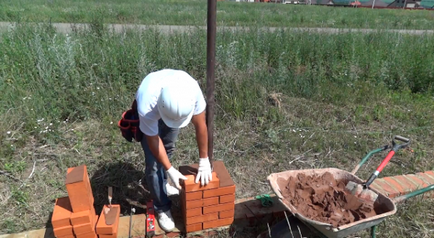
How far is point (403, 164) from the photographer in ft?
10.3

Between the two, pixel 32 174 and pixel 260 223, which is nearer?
pixel 260 223

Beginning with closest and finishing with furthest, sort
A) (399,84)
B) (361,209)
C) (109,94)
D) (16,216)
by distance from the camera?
(361,209)
(16,216)
(109,94)
(399,84)

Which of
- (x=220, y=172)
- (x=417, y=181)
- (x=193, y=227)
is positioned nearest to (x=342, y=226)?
(x=220, y=172)

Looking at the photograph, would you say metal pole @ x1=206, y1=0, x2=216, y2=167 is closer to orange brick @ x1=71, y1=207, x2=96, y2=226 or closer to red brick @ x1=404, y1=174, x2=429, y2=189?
orange brick @ x1=71, y1=207, x2=96, y2=226

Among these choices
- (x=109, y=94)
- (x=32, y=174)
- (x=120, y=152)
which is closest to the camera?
(x=32, y=174)

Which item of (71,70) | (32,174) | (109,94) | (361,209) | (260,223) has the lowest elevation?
(260,223)

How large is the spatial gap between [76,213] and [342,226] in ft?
5.47

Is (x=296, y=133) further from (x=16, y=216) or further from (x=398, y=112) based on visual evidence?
(x=16, y=216)

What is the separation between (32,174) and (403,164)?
377 centimetres

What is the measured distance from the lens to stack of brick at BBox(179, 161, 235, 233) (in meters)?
2.09

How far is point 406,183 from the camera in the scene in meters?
2.67

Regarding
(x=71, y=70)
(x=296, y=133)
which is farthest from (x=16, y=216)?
(x=296, y=133)

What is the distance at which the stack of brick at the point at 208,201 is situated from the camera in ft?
6.86

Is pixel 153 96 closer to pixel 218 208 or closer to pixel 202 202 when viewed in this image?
pixel 202 202
